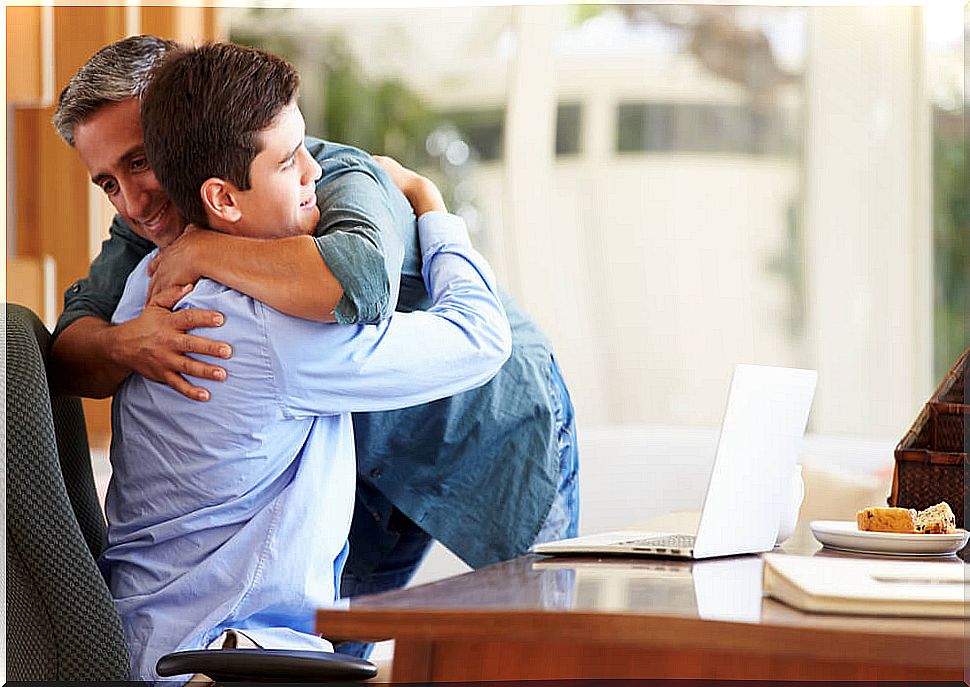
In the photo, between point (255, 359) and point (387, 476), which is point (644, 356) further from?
point (255, 359)

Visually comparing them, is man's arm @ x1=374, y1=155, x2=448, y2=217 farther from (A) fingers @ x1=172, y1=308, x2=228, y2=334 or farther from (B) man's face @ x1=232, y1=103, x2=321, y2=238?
(A) fingers @ x1=172, y1=308, x2=228, y2=334

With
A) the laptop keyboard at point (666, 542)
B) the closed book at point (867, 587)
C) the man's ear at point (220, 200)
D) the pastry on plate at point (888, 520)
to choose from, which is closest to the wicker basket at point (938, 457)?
the pastry on plate at point (888, 520)

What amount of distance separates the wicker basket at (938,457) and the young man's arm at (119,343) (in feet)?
2.70

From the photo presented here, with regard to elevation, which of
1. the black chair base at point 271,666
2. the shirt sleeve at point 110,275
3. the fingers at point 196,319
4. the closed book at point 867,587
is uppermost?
the shirt sleeve at point 110,275

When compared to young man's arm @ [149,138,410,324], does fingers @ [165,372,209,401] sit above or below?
below

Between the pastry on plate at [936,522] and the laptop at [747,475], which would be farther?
the pastry on plate at [936,522]

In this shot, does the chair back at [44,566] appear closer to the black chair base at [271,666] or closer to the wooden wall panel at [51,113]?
the black chair base at [271,666]

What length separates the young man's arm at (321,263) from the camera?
1.28 meters

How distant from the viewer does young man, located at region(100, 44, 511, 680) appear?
1.32 meters

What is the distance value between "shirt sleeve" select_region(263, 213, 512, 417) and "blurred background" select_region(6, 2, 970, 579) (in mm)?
2701

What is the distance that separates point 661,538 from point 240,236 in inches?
23.4

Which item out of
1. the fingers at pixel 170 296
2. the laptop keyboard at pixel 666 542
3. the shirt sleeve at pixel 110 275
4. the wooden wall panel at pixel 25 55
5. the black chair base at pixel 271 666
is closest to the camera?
the black chair base at pixel 271 666

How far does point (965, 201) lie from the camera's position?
4.21 meters

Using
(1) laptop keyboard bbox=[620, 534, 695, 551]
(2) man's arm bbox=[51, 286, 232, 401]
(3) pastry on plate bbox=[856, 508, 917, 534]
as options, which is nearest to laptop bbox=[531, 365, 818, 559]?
(1) laptop keyboard bbox=[620, 534, 695, 551]
